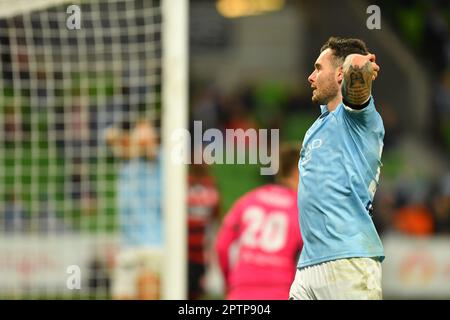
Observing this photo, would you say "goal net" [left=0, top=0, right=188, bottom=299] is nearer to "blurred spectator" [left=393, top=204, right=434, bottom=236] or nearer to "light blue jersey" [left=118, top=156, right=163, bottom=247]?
"light blue jersey" [left=118, top=156, right=163, bottom=247]

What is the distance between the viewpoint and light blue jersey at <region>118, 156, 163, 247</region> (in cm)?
922

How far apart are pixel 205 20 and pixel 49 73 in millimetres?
9719

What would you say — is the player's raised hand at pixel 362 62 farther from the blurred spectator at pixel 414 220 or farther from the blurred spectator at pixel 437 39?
the blurred spectator at pixel 437 39

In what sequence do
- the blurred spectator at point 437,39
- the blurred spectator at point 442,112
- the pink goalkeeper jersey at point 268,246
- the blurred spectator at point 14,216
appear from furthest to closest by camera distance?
the blurred spectator at point 437,39 < the blurred spectator at point 442,112 < the blurred spectator at point 14,216 < the pink goalkeeper jersey at point 268,246

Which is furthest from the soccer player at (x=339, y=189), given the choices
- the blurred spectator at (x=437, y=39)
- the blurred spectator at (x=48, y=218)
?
the blurred spectator at (x=437, y=39)

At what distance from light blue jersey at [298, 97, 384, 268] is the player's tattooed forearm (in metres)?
0.18

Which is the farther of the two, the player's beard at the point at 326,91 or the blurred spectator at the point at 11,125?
the blurred spectator at the point at 11,125

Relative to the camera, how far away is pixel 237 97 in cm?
1797

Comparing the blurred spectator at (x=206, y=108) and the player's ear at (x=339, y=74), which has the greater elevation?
the blurred spectator at (x=206, y=108)

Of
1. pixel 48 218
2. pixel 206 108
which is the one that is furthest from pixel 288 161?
pixel 206 108

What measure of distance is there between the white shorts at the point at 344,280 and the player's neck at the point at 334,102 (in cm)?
55

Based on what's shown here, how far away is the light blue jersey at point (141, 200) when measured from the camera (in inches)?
363

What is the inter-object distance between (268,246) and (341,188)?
3.11 metres

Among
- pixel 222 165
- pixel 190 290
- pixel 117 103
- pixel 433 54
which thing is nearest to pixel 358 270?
pixel 117 103
